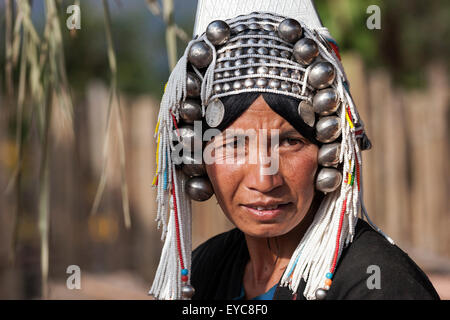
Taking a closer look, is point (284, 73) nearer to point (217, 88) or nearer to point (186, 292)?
point (217, 88)

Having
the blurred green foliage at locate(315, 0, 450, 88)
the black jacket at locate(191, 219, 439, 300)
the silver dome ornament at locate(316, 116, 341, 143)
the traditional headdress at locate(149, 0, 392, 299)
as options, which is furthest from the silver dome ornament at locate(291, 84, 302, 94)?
the blurred green foliage at locate(315, 0, 450, 88)

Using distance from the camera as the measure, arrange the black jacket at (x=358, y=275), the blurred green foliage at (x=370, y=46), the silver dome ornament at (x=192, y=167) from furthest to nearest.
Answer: the blurred green foliage at (x=370, y=46) → the silver dome ornament at (x=192, y=167) → the black jacket at (x=358, y=275)

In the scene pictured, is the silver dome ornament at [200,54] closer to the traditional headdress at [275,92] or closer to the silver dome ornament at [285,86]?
the traditional headdress at [275,92]

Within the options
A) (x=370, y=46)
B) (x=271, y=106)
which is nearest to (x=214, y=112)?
(x=271, y=106)

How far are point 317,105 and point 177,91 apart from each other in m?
0.45

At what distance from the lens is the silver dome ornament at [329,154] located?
1.85 meters

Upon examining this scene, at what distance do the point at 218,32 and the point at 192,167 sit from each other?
17.8 inches

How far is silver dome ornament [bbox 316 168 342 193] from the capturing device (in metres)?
1.85

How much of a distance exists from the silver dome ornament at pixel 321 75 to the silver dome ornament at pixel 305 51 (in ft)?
0.10

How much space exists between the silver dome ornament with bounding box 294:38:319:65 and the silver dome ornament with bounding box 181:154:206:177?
474 millimetres

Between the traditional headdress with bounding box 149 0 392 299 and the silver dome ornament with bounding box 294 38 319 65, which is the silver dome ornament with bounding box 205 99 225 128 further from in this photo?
the silver dome ornament with bounding box 294 38 319 65

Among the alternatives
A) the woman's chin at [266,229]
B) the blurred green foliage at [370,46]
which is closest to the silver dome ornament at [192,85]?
the woman's chin at [266,229]

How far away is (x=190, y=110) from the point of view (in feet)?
6.15
